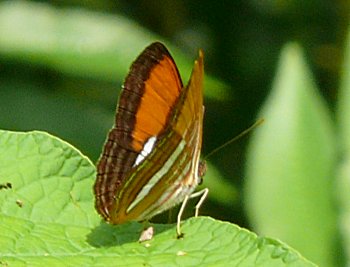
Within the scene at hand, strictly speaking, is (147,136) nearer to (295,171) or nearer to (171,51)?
(295,171)

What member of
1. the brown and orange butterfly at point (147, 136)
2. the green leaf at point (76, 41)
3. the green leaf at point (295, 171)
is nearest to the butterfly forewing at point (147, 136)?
the brown and orange butterfly at point (147, 136)

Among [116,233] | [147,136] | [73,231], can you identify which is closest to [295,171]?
[147,136]

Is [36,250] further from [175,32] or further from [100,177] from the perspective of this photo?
[175,32]

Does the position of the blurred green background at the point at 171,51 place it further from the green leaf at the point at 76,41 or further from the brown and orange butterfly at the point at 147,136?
the brown and orange butterfly at the point at 147,136

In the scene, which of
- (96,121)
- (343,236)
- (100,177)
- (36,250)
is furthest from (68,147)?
(96,121)

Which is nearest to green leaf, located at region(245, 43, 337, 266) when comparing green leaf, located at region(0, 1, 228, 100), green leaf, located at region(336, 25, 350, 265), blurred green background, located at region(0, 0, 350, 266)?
green leaf, located at region(336, 25, 350, 265)

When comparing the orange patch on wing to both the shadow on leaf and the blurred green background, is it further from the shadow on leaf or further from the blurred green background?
the blurred green background

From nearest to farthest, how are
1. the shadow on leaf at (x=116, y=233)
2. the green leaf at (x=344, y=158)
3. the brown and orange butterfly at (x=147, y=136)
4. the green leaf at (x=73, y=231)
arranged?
the green leaf at (x=73, y=231) → the shadow on leaf at (x=116, y=233) → the brown and orange butterfly at (x=147, y=136) → the green leaf at (x=344, y=158)
